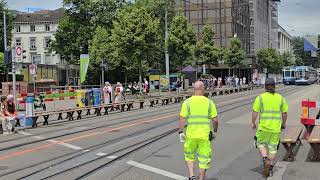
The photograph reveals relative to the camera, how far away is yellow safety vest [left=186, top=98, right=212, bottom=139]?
25.2 ft

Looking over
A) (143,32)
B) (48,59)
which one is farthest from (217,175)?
(48,59)

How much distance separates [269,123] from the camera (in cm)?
895

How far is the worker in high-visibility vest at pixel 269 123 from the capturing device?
895 centimetres

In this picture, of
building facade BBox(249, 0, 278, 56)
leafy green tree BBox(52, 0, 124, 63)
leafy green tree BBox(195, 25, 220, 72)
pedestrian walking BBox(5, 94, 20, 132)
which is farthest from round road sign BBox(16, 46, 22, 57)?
building facade BBox(249, 0, 278, 56)

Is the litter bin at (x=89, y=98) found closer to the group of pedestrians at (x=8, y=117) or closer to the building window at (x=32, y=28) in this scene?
the group of pedestrians at (x=8, y=117)

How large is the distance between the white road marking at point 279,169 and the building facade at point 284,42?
527 ft

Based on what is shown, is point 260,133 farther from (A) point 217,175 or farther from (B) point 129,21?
(B) point 129,21

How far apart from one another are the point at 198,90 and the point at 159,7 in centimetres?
5866

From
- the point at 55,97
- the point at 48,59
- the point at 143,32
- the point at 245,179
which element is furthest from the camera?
the point at 48,59

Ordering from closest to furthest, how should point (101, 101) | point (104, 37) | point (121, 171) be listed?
1. point (121, 171)
2. point (101, 101)
3. point (104, 37)

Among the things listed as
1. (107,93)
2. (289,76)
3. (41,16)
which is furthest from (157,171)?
(41,16)

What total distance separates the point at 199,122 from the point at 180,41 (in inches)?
1774

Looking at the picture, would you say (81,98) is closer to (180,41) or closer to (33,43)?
→ (180,41)

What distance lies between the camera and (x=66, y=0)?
7394cm
